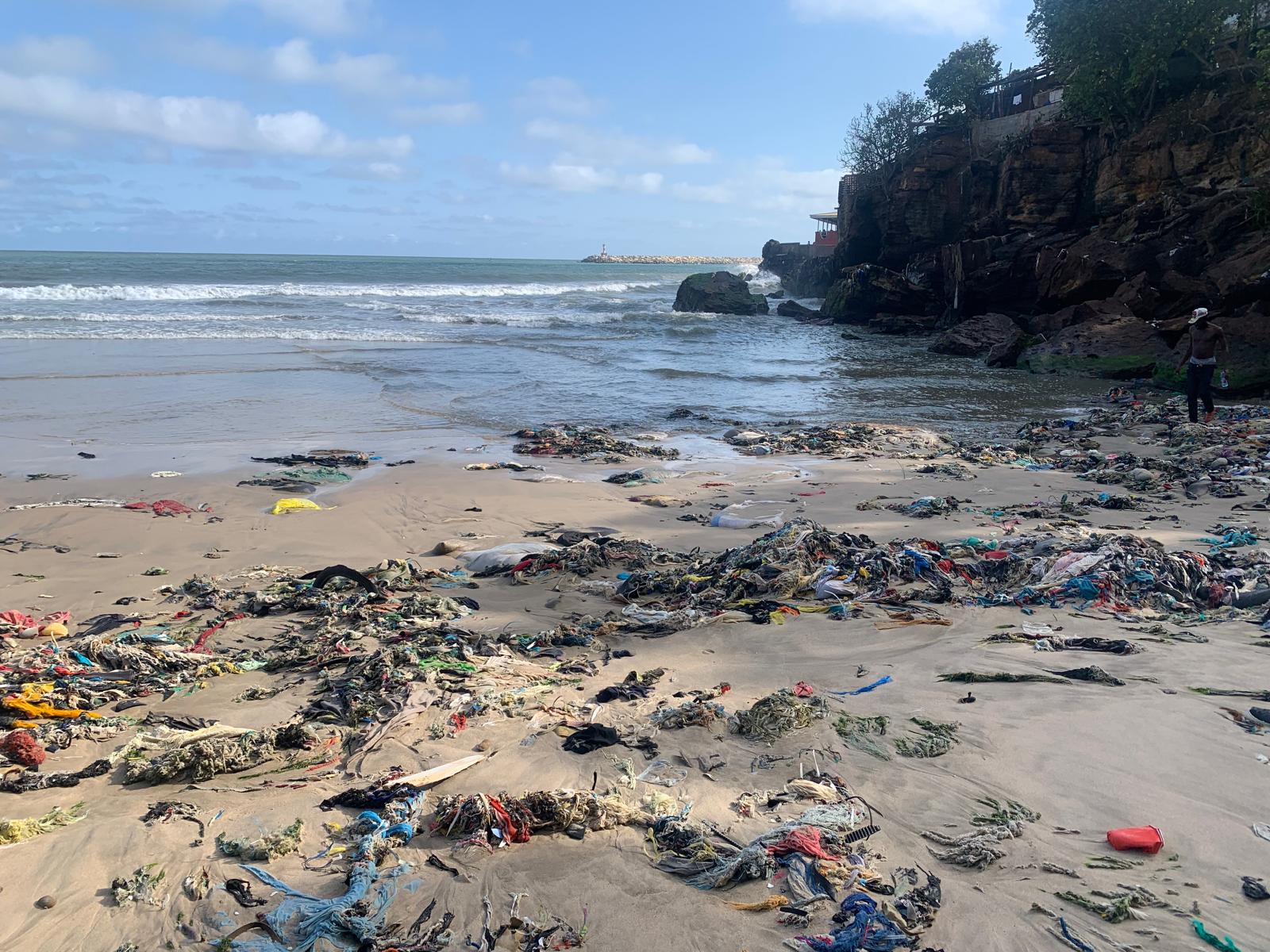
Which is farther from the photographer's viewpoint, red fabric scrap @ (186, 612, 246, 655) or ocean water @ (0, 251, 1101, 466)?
ocean water @ (0, 251, 1101, 466)

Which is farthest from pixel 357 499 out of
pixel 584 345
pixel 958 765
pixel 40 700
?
pixel 584 345

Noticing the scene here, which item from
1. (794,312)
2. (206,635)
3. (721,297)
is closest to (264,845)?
(206,635)

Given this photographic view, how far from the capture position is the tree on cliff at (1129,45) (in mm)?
22562

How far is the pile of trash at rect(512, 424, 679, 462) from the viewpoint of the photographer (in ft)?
37.1

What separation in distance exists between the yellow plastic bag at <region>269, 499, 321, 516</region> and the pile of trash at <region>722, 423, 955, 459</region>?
5883 millimetres

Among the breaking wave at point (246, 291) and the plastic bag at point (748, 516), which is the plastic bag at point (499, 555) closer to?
the plastic bag at point (748, 516)

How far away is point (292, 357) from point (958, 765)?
20.2m

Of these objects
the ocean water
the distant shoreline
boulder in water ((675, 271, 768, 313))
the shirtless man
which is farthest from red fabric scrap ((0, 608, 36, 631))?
the distant shoreline

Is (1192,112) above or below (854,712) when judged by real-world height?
above

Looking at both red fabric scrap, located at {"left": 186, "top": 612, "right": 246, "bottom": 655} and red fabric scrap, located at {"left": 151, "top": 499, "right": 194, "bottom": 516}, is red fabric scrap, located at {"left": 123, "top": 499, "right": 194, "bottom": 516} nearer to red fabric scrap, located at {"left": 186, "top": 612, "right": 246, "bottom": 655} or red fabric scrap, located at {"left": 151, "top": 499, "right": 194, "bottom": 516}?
red fabric scrap, located at {"left": 151, "top": 499, "right": 194, "bottom": 516}

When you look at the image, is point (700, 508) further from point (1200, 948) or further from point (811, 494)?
point (1200, 948)

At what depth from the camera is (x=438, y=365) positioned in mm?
20297

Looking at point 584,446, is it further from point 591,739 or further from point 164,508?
point 591,739

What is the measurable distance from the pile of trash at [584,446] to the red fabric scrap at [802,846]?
8242 millimetres
